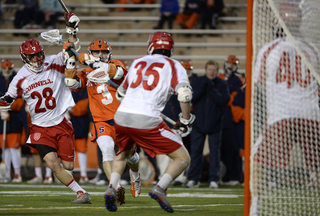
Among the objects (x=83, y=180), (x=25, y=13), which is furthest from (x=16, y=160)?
(x=25, y=13)

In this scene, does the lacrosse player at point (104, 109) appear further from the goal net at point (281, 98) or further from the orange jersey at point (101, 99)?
the goal net at point (281, 98)

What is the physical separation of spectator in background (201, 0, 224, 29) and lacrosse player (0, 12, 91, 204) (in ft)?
25.7

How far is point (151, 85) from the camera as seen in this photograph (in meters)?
4.64

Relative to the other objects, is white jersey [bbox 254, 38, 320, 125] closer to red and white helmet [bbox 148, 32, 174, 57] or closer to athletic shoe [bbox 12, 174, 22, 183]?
red and white helmet [bbox 148, 32, 174, 57]

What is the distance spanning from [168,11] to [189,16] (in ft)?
2.42

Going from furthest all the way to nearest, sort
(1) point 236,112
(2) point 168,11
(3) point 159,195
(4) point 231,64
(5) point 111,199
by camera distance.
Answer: (2) point 168,11, (4) point 231,64, (1) point 236,112, (5) point 111,199, (3) point 159,195

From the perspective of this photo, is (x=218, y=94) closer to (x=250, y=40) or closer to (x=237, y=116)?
(x=237, y=116)

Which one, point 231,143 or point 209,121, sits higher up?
point 209,121

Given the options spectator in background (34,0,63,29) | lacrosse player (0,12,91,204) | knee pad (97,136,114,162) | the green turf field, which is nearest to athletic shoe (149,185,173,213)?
the green turf field

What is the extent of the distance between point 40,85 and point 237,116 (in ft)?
14.4

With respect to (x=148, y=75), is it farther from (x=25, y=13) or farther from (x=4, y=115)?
(x=25, y=13)

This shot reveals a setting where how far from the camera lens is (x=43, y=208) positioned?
5238 millimetres

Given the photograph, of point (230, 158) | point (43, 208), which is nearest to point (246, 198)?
point (43, 208)

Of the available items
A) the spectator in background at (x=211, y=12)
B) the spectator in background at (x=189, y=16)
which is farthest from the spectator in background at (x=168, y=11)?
the spectator in background at (x=211, y=12)
